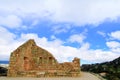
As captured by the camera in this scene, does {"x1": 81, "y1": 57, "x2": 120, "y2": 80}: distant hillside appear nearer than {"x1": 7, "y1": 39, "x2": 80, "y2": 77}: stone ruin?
Yes

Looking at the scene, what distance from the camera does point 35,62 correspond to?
124 ft

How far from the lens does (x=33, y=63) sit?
124 ft

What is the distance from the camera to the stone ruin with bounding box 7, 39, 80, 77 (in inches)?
1428

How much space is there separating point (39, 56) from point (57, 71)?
3.18 metres

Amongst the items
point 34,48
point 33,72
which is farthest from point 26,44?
point 33,72

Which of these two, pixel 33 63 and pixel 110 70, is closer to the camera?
pixel 33 63

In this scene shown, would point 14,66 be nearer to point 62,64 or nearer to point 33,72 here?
point 33,72

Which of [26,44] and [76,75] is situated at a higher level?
[26,44]

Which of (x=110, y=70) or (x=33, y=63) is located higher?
(x=33, y=63)

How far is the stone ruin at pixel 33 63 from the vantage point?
36.3m

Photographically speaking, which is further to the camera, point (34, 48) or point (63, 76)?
point (34, 48)

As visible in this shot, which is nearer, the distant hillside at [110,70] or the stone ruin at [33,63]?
the distant hillside at [110,70]

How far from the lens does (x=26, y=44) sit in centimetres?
3753

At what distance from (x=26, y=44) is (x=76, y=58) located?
6.41 metres
